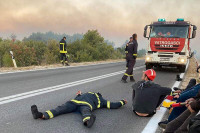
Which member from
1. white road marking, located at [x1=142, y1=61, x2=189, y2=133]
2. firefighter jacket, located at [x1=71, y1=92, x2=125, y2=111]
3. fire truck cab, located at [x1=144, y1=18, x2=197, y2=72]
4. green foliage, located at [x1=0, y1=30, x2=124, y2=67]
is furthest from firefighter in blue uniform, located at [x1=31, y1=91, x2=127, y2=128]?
green foliage, located at [x1=0, y1=30, x2=124, y2=67]

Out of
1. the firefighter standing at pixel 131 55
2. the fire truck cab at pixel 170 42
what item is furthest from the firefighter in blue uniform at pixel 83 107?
the fire truck cab at pixel 170 42

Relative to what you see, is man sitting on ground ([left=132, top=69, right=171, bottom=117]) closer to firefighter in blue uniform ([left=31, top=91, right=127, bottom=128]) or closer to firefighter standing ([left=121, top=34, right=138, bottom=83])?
firefighter in blue uniform ([left=31, top=91, right=127, bottom=128])

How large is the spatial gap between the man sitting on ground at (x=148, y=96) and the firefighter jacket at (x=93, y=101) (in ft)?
1.98

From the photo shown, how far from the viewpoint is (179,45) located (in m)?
11.2

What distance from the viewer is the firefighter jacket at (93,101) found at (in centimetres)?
403

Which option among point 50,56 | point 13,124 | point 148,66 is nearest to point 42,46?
point 50,56

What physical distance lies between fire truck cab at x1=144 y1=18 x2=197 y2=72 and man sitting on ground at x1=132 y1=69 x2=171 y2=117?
7.92m

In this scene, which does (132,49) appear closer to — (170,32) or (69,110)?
(170,32)

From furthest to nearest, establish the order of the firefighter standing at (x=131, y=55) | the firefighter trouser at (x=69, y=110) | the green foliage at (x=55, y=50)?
the green foliage at (x=55, y=50)
the firefighter standing at (x=131, y=55)
the firefighter trouser at (x=69, y=110)

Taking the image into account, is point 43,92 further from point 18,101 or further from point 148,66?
point 148,66

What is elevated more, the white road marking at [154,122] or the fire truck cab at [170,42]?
the fire truck cab at [170,42]

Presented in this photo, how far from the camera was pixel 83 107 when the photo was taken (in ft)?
12.7

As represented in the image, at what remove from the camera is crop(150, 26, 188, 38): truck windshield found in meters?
11.5

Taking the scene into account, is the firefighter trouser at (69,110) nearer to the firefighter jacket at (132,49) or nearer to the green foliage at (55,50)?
the firefighter jacket at (132,49)
